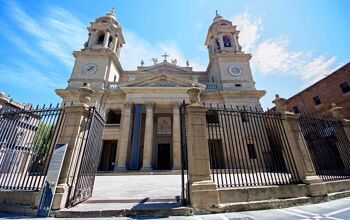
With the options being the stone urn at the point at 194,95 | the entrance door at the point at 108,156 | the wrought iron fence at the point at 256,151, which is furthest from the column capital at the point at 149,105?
the stone urn at the point at 194,95

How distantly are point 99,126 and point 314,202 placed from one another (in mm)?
8200

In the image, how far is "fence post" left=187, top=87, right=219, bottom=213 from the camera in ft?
15.3

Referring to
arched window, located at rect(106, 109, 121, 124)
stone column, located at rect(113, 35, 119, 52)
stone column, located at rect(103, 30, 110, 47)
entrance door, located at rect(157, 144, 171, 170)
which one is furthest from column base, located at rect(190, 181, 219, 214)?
stone column, located at rect(113, 35, 119, 52)

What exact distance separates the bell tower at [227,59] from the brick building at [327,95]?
5.89m

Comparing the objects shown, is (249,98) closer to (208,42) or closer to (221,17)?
(208,42)

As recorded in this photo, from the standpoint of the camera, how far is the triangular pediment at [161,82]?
20516 millimetres

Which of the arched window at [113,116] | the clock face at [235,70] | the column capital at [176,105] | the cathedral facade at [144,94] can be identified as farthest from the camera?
the clock face at [235,70]

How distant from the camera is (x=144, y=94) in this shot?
20.1m

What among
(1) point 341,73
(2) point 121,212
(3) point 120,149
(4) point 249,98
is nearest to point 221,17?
(4) point 249,98

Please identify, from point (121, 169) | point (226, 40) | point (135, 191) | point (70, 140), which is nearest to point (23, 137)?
point (70, 140)

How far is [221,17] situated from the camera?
2995cm

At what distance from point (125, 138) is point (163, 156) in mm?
6181

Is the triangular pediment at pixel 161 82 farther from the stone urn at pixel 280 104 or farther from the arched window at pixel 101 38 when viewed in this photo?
the stone urn at pixel 280 104

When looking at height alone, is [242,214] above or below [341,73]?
below
